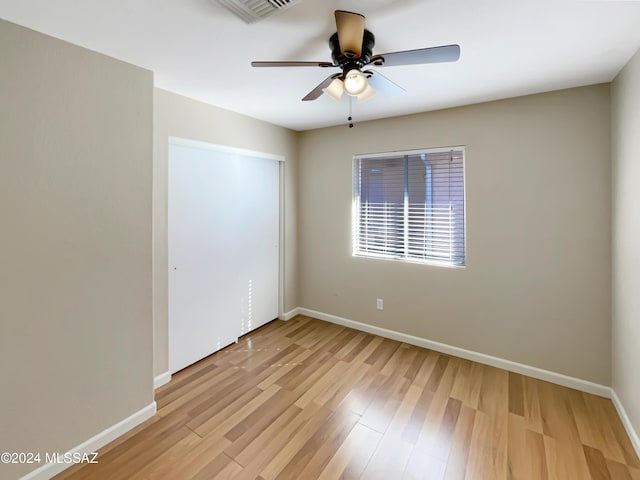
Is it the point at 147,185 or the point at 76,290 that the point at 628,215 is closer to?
the point at 147,185

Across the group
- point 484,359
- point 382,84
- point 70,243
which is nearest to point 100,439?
point 70,243

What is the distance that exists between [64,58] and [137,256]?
1224 mm

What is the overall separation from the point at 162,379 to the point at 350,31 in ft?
9.28

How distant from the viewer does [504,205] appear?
2.63m

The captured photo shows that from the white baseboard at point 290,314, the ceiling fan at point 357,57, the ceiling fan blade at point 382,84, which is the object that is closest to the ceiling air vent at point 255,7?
the ceiling fan at point 357,57

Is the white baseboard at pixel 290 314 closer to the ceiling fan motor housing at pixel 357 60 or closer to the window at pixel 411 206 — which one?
the window at pixel 411 206

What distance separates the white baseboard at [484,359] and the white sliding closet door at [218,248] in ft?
3.61

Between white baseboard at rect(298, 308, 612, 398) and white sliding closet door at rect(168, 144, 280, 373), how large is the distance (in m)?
1.10

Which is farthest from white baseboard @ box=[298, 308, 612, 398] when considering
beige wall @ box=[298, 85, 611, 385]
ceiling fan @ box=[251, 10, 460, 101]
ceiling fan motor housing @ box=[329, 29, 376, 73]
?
ceiling fan motor housing @ box=[329, 29, 376, 73]

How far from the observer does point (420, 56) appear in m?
1.44

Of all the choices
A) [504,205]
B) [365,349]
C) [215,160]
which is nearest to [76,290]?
[215,160]

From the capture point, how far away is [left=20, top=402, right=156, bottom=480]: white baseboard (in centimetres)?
162

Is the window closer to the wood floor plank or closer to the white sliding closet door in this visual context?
the white sliding closet door

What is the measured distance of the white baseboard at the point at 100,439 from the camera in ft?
5.32
